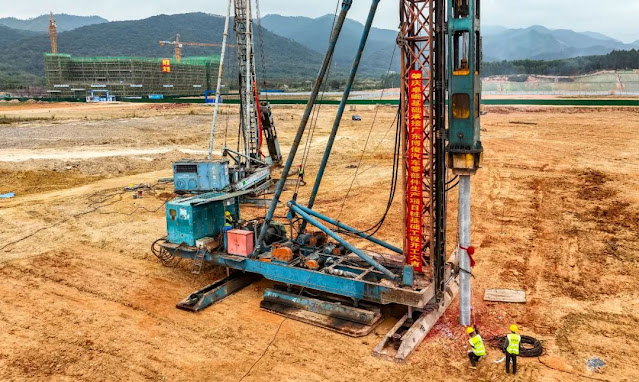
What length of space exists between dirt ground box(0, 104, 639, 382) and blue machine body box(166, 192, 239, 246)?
1165 mm

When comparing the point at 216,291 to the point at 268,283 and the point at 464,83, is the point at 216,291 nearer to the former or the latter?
the point at 268,283

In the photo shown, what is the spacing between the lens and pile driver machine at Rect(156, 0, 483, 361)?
8531mm

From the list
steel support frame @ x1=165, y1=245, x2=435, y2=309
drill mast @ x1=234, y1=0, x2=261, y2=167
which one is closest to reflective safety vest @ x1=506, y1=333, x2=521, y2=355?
steel support frame @ x1=165, y1=245, x2=435, y2=309

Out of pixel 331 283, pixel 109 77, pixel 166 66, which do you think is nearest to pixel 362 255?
pixel 331 283

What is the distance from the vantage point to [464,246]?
354 inches

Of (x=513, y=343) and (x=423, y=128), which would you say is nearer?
(x=513, y=343)

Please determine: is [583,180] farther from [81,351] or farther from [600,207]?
[81,351]

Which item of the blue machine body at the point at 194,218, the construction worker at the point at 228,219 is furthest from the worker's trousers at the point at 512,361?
the construction worker at the point at 228,219

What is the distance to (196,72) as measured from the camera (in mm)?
102812

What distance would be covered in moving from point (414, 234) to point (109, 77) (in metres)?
87.0

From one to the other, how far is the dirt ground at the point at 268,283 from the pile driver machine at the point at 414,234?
0.41 metres

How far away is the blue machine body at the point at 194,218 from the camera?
1155 cm

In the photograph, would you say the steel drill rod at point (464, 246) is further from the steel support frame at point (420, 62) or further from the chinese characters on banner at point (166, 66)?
Answer: the chinese characters on banner at point (166, 66)

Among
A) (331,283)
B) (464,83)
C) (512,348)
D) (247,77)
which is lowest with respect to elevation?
(512,348)
